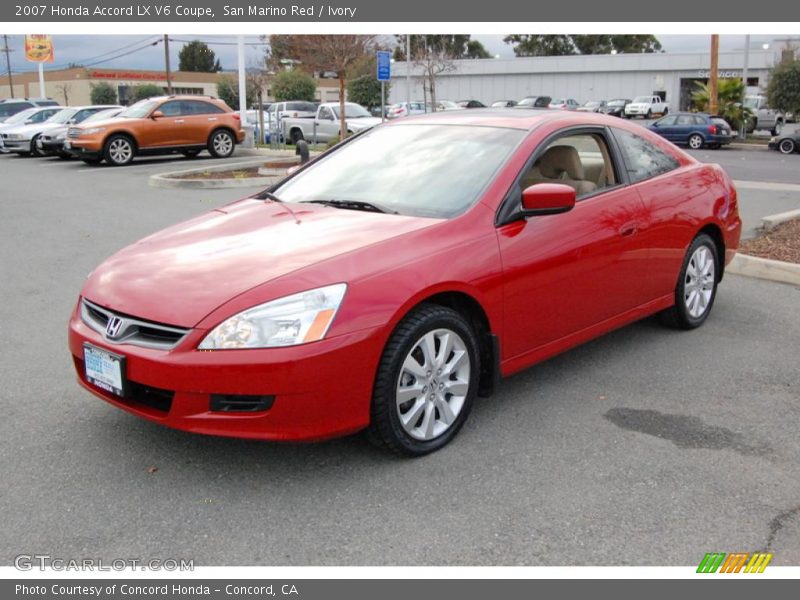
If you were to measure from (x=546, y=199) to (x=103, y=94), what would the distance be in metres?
77.3

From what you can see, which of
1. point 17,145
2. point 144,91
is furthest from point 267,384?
point 144,91

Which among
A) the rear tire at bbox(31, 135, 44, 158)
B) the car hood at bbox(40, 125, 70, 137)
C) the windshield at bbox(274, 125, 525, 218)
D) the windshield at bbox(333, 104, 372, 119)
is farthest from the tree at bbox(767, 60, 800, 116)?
the windshield at bbox(274, 125, 525, 218)

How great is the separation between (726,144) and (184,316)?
95.1 feet

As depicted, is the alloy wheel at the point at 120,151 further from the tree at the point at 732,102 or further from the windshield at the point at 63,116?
the tree at the point at 732,102

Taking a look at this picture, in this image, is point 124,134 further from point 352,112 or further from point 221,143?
point 352,112

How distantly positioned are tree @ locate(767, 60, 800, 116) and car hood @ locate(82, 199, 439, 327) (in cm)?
3171

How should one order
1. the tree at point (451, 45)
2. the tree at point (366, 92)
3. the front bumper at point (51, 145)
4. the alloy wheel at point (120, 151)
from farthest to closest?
the tree at point (451, 45)
the tree at point (366, 92)
the front bumper at point (51, 145)
the alloy wheel at point (120, 151)

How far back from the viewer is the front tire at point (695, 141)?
93.6 ft

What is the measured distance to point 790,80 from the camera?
1216 inches

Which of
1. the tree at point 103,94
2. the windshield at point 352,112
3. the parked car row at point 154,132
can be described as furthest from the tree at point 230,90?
the parked car row at point 154,132

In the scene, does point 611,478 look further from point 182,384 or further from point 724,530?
point 182,384

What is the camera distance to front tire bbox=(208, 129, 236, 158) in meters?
20.7

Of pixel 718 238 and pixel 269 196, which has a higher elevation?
pixel 269 196

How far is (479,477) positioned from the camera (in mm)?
3576
